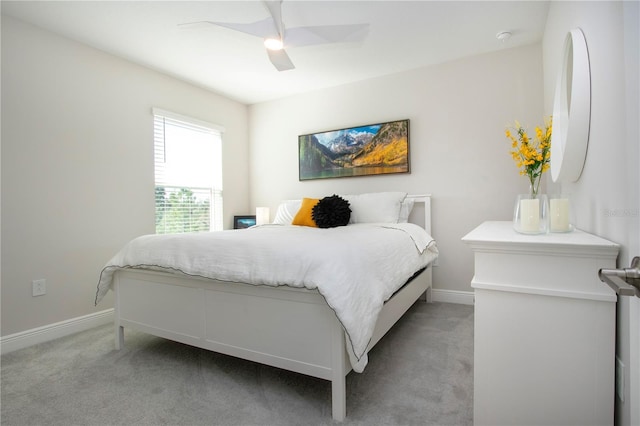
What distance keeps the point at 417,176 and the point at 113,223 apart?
9.61 feet

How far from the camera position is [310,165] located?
155 inches

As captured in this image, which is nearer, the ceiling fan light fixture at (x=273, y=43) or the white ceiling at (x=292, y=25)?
the ceiling fan light fixture at (x=273, y=43)

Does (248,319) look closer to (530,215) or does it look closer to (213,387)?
(213,387)

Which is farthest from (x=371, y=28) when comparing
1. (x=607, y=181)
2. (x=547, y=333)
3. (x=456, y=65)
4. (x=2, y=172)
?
(x=2, y=172)

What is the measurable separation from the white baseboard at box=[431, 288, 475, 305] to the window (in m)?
2.59

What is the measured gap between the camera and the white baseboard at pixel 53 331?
2248 mm

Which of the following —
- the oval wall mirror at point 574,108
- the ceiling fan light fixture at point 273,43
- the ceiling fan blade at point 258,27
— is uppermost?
the ceiling fan blade at point 258,27

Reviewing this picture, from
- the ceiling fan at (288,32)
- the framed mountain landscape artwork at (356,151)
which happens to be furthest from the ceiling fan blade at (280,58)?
the framed mountain landscape artwork at (356,151)

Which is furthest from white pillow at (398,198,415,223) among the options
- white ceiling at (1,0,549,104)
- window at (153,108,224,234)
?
window at (153,108,224,234)

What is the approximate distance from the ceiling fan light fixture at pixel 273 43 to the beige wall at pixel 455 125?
1.59 m

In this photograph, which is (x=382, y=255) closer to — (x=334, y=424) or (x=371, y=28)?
(x=334, y=424)

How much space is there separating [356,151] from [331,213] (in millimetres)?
1073

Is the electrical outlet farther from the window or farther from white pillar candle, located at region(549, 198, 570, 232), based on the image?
white pillar candle, located at region(549, 198, 570, 232)

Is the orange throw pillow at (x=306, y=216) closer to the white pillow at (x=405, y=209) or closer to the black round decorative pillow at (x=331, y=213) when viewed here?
the black round decorative pillow at (x=331, y=213)
